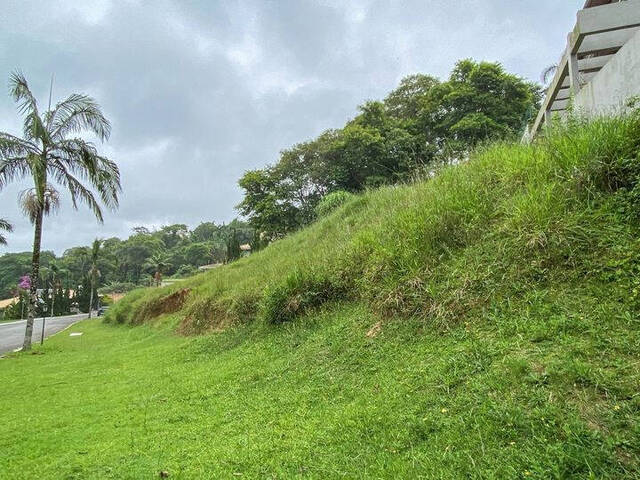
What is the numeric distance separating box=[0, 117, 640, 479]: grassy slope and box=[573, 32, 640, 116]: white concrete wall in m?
0.71

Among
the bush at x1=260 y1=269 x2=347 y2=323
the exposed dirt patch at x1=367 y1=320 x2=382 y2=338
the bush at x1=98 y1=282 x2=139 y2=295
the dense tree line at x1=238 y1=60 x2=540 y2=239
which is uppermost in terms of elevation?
the dense tree line at x1=238 y1=60 x2=540 y2=239

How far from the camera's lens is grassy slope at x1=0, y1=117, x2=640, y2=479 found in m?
2.07

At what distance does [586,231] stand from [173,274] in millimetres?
69745

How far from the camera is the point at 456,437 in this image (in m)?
2.19

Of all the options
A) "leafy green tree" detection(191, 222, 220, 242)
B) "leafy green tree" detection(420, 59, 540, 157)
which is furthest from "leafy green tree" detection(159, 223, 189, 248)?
"leafy green tree" detection(420, 59, 540, 157)

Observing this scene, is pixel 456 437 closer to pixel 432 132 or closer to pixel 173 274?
pixel 432 132

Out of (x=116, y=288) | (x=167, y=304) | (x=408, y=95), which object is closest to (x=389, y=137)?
(x=408, y=95)

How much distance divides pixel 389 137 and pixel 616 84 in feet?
56.5

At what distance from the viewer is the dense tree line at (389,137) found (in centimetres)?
1966

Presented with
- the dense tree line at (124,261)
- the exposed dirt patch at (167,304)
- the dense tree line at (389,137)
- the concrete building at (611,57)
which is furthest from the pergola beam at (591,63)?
the dense tree line at (124,261)

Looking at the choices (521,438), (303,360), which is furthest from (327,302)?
(521,438)

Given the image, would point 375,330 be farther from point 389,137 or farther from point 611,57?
point 389,137

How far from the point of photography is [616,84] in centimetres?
440

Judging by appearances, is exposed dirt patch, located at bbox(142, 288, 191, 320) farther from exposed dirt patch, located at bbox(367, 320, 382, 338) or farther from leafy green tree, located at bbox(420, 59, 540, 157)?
leafy green tree, located at bbox(420, 59, 540, 157)
